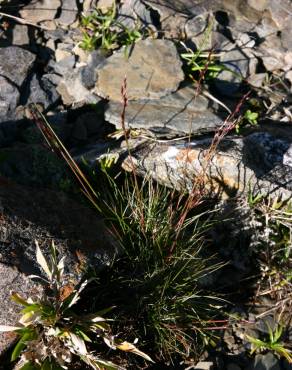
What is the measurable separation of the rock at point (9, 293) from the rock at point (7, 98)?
5.71ft

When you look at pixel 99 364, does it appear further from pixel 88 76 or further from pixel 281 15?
pixel 281 15

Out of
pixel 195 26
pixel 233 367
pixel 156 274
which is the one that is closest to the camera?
pixel 156 274

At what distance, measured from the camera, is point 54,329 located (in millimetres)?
3135

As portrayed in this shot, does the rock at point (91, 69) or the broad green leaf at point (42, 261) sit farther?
the rock at point (91, 69)

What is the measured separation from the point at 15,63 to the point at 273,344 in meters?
2.99

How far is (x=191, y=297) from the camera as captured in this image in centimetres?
385

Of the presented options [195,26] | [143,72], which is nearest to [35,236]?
[143,72]

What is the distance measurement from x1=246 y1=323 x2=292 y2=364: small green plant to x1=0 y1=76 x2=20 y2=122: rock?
253 centimetres

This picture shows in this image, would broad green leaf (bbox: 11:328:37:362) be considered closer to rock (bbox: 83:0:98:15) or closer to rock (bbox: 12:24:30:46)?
rock (bbox: 12:24:30:46)

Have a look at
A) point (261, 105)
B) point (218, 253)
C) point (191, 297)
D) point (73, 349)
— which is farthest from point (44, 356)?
point (261, 105)

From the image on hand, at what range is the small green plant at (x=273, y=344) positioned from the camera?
4.07 meters

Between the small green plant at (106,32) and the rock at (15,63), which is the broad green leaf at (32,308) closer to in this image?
the rock at (15,63)

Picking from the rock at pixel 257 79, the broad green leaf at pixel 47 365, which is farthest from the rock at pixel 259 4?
the broad green leaf at pixel 47 365

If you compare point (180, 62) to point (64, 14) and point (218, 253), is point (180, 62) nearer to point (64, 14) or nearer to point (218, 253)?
point (64, 14)
